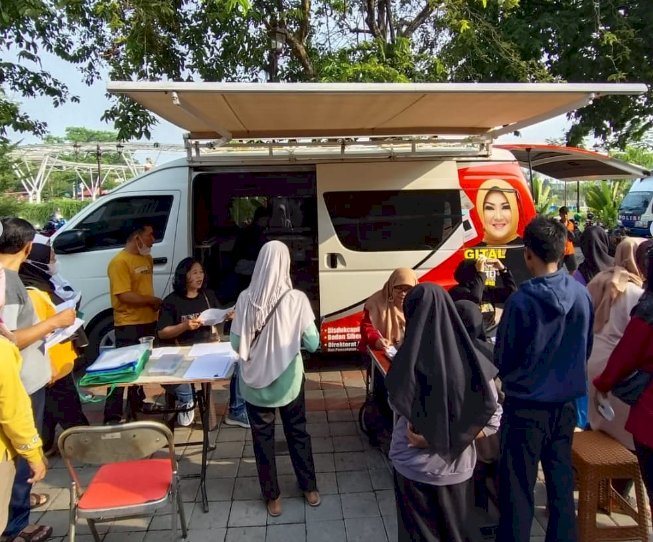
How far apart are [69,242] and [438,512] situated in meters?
4.38

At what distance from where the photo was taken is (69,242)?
4934 millimetres

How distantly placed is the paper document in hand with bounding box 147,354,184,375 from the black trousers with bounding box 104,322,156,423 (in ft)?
2.41

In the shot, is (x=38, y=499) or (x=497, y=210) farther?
(x=497, y=210)

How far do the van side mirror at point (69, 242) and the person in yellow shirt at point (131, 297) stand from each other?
3.84ft

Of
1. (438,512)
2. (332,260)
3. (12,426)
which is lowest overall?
(438,512)

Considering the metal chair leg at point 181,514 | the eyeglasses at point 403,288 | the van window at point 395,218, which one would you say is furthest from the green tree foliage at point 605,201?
the metal chair leg at point 181,514

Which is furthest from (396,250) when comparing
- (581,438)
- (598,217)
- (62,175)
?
(62,175)

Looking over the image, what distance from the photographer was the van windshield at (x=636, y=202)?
14.5m

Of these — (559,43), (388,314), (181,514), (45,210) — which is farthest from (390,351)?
(45,210)

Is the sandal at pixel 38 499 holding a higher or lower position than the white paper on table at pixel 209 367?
lower

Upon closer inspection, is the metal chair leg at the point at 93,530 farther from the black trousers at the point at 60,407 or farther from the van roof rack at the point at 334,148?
the van roof rack at the point at 334,148

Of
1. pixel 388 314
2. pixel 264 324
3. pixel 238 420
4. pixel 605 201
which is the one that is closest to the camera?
pixel 264 324

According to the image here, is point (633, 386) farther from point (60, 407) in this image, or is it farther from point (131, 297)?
point (60, 407)

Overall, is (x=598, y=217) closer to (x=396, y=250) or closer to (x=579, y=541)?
(x=396, y=250)
